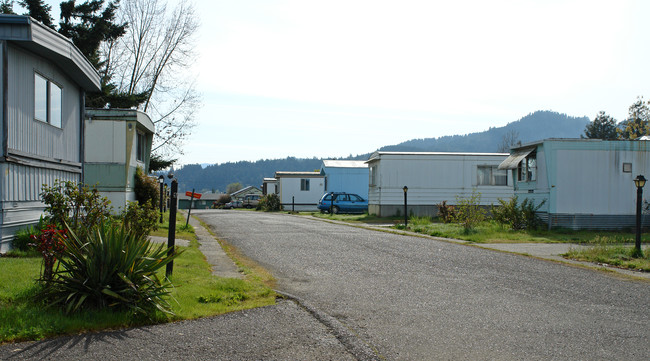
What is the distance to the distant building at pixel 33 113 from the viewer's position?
10.4 metres

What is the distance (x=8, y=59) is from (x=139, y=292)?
6852 mm

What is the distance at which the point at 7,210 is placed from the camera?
1046 cm

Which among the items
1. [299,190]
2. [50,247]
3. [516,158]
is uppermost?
[516,158]

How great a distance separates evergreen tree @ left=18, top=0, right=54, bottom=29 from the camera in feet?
88.2

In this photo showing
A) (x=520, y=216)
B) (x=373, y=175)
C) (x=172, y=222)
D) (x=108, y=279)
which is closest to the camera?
(x=108, y=279)

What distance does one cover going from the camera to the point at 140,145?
914 inches

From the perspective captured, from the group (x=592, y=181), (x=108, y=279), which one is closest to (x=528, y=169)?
(x=592, y=181)

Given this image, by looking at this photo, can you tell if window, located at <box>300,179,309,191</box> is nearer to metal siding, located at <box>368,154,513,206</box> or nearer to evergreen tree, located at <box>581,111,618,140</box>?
metal siding, located at <box>368,154,513,206</box>

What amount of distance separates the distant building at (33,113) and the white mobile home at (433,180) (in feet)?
60.4

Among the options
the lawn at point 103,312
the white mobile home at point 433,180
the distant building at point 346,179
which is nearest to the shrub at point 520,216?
the white mobile home at point 433,180

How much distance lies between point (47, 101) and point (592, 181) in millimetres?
17641

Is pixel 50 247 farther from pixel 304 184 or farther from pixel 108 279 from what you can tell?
pixel 304 184

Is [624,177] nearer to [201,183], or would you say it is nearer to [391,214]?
[391,214]

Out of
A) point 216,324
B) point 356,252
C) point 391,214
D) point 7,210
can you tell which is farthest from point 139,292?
point 391,214
